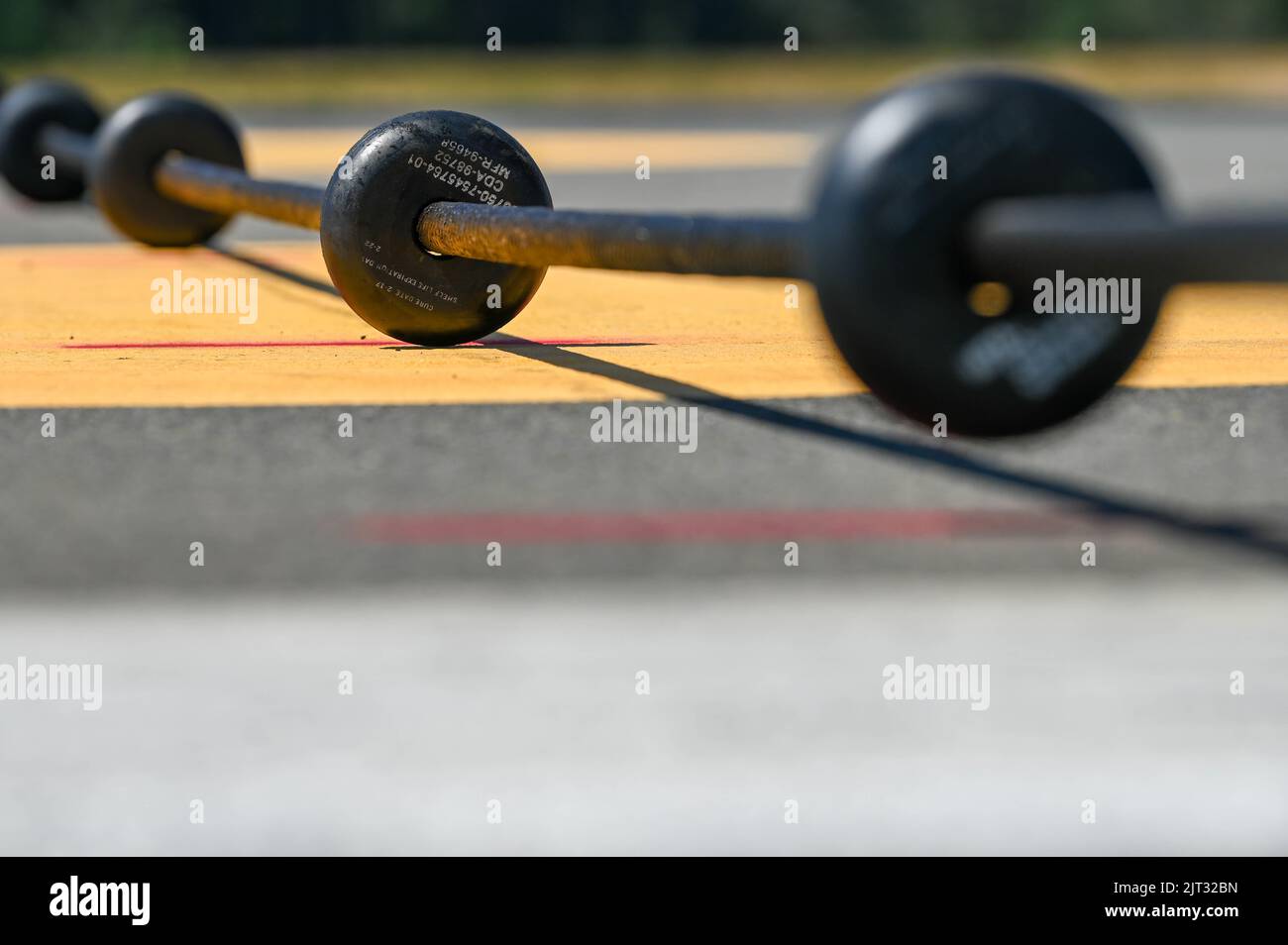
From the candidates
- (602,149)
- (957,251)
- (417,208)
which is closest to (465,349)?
(417,208)

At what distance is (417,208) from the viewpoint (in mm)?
4941

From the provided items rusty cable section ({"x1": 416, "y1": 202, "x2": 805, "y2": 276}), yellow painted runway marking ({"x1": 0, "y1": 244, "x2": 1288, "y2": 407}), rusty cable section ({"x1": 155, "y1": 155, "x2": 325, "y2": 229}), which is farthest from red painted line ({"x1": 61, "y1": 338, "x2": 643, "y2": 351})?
rusty cable section ({"x1": 416, "y1": 202, "x2": 805, "y2": 276})

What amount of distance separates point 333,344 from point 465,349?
51 centimetres

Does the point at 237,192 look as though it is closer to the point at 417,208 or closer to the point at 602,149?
the point at 417,208

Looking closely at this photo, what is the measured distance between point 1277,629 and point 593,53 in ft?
130

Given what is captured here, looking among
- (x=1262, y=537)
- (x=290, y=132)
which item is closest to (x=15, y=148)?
(x=1262, y=537)

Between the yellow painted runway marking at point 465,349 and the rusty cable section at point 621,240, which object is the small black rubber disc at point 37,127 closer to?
the yellow painted runway marking at point 465,349

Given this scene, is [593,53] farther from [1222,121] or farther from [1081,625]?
[1081,625]

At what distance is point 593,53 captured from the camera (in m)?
42.3

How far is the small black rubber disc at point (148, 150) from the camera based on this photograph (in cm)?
827

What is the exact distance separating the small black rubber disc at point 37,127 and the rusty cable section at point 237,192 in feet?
8.35

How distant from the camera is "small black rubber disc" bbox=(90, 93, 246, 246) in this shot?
827 cm

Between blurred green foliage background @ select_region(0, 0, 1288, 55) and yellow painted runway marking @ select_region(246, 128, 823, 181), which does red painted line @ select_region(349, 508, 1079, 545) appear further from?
blurred green foliage background @ select_region(0, 0, 1288, 55)

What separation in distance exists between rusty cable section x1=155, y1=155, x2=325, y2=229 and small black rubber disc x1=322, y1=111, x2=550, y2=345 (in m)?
0.26
